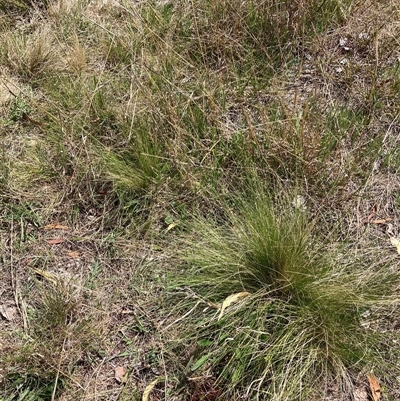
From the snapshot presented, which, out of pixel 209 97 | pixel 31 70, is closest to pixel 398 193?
pixel 209 97

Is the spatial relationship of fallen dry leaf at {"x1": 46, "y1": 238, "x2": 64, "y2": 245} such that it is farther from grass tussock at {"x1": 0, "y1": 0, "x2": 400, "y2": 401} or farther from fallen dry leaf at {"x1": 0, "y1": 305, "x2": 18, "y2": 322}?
fallen dry leaf at {"x1": 0, "y1": 305, "x2": 18, "y2": 322}

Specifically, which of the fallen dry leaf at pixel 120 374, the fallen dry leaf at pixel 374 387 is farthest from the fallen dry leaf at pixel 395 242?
the fallen dry leaf at pixel 120 374

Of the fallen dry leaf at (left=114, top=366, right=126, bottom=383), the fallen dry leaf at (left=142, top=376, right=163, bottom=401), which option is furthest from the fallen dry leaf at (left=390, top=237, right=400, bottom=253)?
the fallen dry leaf at (left=114, top=366, right=126, bottom=383)

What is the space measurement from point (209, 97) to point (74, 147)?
32.9 inches

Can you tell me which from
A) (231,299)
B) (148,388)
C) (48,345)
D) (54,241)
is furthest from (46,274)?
(231,299)

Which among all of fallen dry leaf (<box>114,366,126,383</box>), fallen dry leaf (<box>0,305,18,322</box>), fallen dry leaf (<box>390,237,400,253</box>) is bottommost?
fallen dry leaf (<box>0,305,18,322</box>)

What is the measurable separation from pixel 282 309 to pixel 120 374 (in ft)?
2.63

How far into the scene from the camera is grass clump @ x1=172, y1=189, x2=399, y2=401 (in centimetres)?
230

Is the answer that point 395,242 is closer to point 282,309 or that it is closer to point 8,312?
point 282,309

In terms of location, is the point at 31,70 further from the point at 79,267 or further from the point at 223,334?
the point at 223,334

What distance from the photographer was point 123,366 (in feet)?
8.18

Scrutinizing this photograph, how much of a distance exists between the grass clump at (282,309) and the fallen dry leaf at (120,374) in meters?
A: 0.34

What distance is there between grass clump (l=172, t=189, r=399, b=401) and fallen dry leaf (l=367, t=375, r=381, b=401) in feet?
0.18

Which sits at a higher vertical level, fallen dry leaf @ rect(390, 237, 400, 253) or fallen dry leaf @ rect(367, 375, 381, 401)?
fallen dry leaf @ rect(390, 237, 400, 253)
